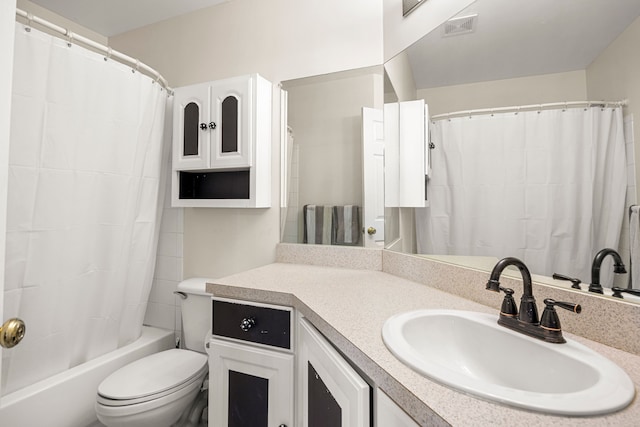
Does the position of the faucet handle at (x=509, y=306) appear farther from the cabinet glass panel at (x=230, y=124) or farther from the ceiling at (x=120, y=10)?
the ceiling at (x=120, y=10)

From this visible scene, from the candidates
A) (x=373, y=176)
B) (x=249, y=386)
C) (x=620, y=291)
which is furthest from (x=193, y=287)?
(x=620, y=291)

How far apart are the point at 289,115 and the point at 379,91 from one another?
51 centimetres

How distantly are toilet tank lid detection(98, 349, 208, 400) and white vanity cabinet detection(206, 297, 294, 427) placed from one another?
296mm

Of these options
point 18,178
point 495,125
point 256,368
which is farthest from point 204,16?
point 256,368

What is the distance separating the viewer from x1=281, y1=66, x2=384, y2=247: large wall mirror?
1533 mm

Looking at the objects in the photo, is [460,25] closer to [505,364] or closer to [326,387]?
[505,364]

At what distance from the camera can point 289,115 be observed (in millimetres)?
1725

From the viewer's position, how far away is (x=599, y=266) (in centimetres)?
73

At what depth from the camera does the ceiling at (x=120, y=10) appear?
1.93 m

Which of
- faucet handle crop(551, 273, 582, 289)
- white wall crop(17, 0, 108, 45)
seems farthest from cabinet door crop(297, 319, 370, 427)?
white wall crop(17, 0, 108, 45)

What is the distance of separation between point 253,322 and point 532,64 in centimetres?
121

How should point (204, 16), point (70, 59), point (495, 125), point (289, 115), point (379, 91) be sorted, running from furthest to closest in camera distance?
1. point (204, 16)
2. point (289, 115)
3. point (379, 91)
4. point (70, 59)
5. point (495, 125)

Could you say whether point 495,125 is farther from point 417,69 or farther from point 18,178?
point 18,178

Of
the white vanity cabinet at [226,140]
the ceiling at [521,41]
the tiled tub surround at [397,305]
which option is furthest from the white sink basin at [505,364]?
the white vanity cabinet at [226,140]
